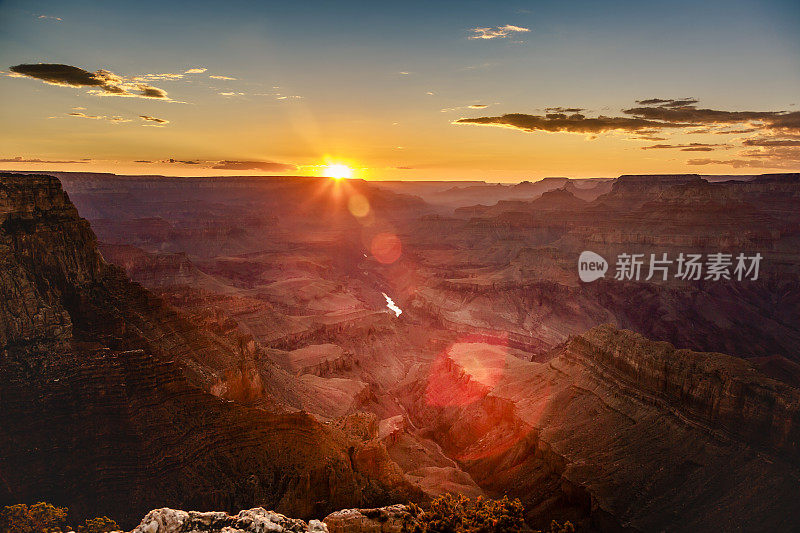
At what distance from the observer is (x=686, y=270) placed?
106 meters

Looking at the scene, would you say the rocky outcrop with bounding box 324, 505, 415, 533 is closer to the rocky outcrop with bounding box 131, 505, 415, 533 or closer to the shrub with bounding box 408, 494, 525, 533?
the shrub with bounding box 408, 494, 525, 533

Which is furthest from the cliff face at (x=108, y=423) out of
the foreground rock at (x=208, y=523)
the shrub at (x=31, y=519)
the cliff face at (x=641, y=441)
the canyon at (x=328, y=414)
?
the cliff face at (x=641, y=441)

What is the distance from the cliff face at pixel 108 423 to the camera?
875 inches

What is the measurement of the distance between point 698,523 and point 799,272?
103 metres

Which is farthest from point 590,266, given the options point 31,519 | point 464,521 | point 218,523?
point 218,523

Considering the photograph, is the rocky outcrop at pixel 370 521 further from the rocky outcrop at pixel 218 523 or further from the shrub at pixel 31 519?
the shrub at pixel 31 519

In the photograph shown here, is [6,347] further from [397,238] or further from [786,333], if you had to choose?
[397,238]

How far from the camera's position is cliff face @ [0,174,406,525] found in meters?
22.2

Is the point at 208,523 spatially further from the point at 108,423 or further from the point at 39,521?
the point at 108,423

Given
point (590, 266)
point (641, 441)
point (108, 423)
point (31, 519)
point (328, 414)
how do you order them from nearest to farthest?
point (31, 519)
point (108, 423)
point (641, 441)
point (328, 414)
point (590, 266)

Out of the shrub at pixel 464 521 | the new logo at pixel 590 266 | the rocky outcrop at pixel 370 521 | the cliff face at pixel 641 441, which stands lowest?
the cliff face at pixel 641 441

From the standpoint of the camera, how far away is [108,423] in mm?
24047

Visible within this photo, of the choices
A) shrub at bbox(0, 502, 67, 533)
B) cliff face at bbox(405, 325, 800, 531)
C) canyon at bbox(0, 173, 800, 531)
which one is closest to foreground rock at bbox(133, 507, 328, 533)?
shrub at bbox(0, 502, 67, 533)

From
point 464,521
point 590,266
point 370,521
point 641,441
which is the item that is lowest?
point 641,441
